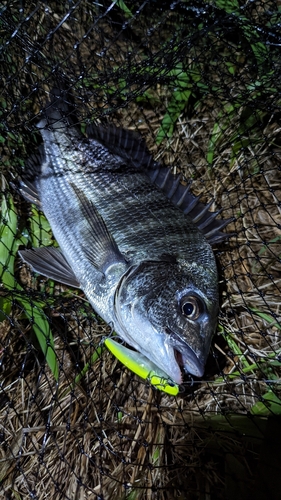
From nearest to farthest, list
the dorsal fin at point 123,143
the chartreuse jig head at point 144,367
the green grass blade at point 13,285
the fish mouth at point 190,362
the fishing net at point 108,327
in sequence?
the fish mouth at point 190,362 → the chartreuse jig head at point 144,367 → the fishing net at point 108,327 → the green grass blade at point 13,285 → the dorsal fin at point 123,143

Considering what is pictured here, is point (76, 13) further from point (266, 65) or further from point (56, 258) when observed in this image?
point (56, 258)

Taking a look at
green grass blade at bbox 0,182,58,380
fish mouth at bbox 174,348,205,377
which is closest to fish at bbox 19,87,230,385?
fish mouth at bbox 174,348,205,377

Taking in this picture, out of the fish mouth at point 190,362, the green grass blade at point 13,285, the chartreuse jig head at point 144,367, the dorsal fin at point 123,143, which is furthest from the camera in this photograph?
the dorsal fin at point 123,143

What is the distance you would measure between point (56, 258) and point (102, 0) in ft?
7.20

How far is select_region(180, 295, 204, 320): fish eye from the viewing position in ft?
7.97

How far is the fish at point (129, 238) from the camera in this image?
245cm

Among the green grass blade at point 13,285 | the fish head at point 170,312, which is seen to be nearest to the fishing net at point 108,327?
the green grass blade at point 13,285

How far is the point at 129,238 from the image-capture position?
2.88 meters

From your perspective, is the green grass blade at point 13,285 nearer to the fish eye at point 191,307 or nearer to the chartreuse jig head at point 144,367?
the chartreuse jig head at point 144,367

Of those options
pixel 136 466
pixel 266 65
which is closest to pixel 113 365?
pixel 136 466

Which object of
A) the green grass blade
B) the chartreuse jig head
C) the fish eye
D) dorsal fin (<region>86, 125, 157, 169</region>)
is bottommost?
the chartreuse jig head

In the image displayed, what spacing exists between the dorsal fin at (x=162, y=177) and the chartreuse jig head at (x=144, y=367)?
3.00 ft

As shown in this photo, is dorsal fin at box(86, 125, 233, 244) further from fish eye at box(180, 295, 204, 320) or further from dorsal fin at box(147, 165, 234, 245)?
fish eye at box(180, 295, 204, 320)

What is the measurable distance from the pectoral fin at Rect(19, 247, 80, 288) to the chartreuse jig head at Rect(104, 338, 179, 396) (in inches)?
21.8
